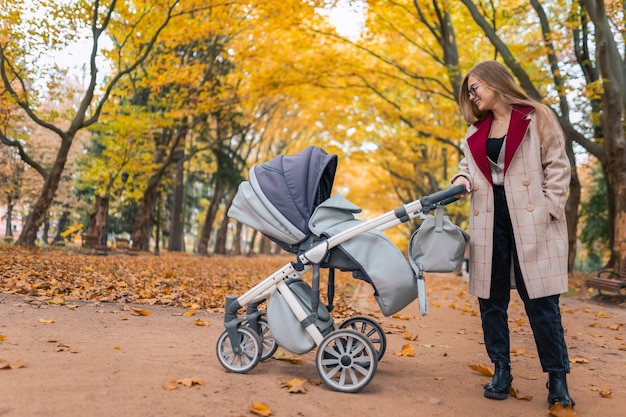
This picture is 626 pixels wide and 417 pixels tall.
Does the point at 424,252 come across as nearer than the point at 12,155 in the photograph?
Yes

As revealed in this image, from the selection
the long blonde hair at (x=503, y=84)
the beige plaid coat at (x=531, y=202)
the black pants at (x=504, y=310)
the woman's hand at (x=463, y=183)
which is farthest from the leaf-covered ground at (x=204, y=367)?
the long blonde hair at (x=503, y=84)

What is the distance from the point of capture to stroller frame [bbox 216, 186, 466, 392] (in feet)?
10.8

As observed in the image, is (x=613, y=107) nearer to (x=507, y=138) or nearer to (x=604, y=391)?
(x=604, y=391)

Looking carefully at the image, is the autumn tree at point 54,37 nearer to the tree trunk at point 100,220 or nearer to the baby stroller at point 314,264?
the tree trunk at point 100,220

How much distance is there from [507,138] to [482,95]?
0.32 meters

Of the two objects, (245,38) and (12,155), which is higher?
(245,38)

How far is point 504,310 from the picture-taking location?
3.46 meters

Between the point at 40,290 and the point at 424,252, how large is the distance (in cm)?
467

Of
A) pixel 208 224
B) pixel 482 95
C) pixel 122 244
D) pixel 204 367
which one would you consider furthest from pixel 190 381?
pixel 208 224

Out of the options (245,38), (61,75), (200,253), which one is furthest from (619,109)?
(200,253)

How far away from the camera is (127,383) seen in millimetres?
3076

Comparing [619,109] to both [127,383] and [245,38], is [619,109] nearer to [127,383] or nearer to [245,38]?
[127,383]

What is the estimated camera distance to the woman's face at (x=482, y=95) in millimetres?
3383

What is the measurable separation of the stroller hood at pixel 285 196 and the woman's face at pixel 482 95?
0.96 meters
